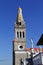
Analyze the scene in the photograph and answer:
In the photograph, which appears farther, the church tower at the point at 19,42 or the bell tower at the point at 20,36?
the bell tower at the point at 20,36

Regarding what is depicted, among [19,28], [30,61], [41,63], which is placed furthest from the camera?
[19,28]

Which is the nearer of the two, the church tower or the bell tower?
the church tower

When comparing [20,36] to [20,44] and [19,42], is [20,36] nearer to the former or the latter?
[19,42]

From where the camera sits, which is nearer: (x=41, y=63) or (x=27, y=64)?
(x=41, y=63)

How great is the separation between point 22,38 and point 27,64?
19.5ft

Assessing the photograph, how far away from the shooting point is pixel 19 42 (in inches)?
2013

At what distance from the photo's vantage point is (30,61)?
48.7 meters

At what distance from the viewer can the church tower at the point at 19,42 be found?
49750 millimetres

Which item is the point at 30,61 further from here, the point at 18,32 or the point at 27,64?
the point at 18,32

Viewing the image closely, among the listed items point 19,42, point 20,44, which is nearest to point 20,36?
point 19,42

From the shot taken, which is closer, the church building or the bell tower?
the church building

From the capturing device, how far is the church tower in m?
49.8

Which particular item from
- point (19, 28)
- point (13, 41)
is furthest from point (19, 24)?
point (13, 41)

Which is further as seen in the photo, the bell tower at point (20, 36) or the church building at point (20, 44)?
the bell tower at point (20, 36)
